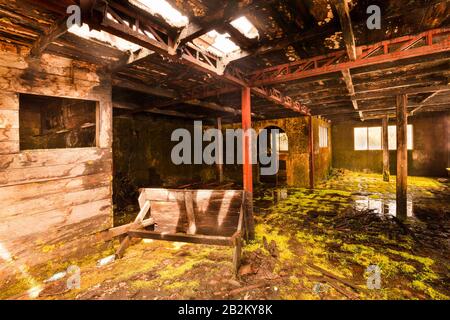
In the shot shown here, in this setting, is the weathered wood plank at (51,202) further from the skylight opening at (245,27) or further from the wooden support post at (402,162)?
the wooden support post at (402,162)

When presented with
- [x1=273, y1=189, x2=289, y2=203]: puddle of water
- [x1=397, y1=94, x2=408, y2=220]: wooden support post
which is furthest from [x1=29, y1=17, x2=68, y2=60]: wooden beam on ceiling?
[x1=397, y1=94, x2=408, y2=220]: wooden support post

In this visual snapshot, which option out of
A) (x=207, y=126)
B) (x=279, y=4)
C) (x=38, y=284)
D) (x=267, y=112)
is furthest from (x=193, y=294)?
(x=207, y=126)

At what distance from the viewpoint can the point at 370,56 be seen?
4.23 metres

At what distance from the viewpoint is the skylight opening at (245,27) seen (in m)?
3.20

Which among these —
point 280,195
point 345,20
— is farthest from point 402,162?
point 345,20

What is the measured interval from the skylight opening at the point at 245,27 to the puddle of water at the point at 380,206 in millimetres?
6514

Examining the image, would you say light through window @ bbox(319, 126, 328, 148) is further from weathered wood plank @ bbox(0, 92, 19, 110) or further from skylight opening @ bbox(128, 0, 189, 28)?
weathered wood plank @ bbox(0, 92, 19, 110)

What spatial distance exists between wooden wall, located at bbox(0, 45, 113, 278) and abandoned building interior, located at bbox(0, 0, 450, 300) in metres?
0.02

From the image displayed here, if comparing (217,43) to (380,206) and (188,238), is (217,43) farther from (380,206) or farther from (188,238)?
(380,206)

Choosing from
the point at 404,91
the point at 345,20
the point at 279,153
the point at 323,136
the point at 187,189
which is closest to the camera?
the point at 345,20

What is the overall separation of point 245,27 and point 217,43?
0.73m

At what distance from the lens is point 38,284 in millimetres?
3402
